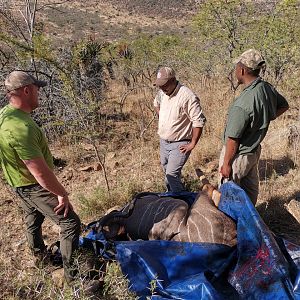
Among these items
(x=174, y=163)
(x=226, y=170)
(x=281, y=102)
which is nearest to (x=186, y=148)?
(x=174, y=163)

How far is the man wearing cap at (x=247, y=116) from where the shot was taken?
8.98 feet

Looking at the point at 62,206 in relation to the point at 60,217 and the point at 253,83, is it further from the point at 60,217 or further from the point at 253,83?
the point at 253,83

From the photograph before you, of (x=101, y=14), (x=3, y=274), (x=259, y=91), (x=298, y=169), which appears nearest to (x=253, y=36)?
(x=298, y=169)

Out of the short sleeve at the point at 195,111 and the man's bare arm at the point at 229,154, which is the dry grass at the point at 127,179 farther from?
the short sleeve at the point at 195,111

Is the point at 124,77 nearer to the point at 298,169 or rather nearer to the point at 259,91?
the point at 298,169

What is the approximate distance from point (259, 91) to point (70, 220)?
177cm

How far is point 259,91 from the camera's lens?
2746 millimetres

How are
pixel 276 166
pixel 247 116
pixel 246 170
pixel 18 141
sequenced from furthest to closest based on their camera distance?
pixel 276 166
pixel 246 170
pixel 247 116
pixel 18 141

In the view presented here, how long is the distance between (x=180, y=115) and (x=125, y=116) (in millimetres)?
4578

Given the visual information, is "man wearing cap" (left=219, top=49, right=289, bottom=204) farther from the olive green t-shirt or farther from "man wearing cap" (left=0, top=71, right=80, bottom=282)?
the olive green t-shirt

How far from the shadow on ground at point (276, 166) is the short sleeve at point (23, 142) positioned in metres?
3.22

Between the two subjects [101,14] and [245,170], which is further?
[101,14]

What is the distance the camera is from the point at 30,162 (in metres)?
2.31

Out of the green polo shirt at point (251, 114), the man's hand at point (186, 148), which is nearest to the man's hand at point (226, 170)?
the green polo shirt at point (251, 114)
